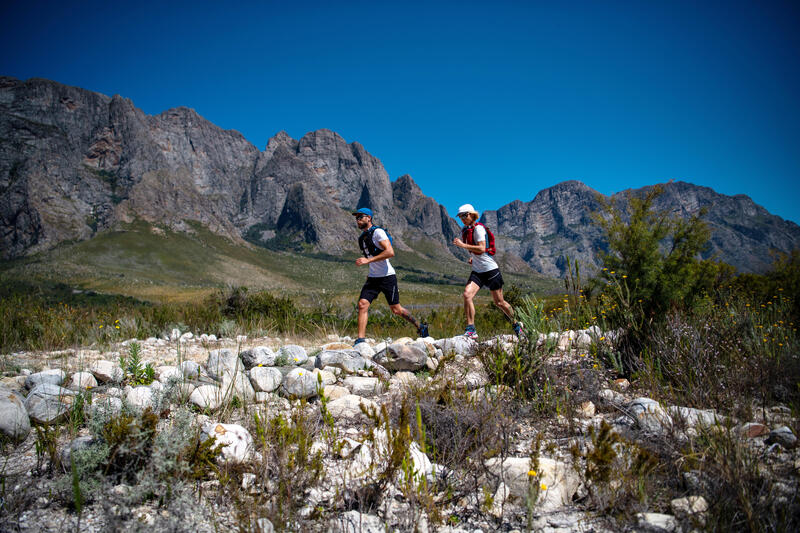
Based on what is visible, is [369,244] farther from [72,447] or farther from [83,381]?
[72,447]

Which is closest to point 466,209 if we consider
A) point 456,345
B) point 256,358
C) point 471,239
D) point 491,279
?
point 471,239

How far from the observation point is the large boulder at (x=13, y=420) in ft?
8.60

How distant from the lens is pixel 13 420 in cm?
266

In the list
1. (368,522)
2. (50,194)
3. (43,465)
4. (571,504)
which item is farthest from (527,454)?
(50,194)

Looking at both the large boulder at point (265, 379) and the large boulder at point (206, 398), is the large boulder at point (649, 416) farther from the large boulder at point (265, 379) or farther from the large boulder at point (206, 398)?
the large boulder at point (206, 398)

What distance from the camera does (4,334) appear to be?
6.32m

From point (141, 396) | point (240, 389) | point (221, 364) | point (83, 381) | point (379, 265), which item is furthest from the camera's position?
point (379, 265)

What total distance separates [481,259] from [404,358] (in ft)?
9.84

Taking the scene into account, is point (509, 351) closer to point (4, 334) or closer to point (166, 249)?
point (4, 334)

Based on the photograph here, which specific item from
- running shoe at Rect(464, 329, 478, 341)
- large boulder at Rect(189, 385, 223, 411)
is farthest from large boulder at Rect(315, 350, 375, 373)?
large boulder at Rect(189, 385, 223, 411)

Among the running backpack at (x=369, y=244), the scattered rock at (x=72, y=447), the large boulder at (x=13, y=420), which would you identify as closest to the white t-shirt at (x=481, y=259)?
the running backpack at (x=369, y=244)

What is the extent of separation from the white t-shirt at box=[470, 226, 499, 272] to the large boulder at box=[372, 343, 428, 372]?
106 inches

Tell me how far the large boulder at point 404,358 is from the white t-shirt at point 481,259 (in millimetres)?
2703

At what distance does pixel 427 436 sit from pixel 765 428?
7.01 feet
